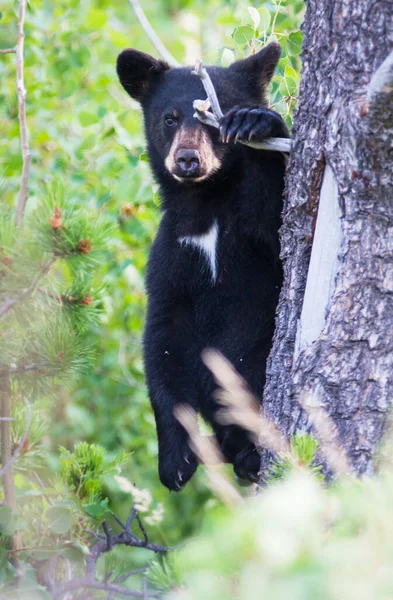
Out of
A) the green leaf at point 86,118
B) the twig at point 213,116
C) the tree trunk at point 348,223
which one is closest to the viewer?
the tree trunk at point 348,223

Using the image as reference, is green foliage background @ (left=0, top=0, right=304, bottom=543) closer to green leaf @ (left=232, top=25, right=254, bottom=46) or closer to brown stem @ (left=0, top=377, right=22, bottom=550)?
green leaf @ (left=232, top=25, right=254, bottom=46)

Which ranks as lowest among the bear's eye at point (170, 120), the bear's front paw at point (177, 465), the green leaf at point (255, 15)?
the bear's front paw at point (177, 465)

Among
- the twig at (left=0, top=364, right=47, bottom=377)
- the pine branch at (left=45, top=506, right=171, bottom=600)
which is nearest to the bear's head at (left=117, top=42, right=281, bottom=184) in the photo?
the twig at (left=0, top=364, right=47, bottom=377)

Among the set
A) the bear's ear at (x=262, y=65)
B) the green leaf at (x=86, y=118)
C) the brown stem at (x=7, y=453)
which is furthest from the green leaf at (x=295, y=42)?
the brown stem at (x=7, y=453)

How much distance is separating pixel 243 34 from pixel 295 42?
266mm

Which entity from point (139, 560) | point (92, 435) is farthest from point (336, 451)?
point (92, 435)

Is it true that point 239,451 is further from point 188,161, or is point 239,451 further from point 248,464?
point 188,161

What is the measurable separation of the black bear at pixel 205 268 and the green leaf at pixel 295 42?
0.14m

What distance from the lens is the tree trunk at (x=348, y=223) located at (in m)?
2.48

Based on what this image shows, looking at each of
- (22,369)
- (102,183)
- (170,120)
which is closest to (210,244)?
(170,120)

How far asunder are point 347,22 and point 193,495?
4519 mm

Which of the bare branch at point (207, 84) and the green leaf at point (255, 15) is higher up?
the green leaf at point (255, 15)

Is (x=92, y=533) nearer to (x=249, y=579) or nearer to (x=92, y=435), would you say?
(x=249, y=579)

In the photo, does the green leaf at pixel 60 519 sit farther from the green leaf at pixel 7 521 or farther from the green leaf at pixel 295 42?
the green leaf at pixel 295 42
